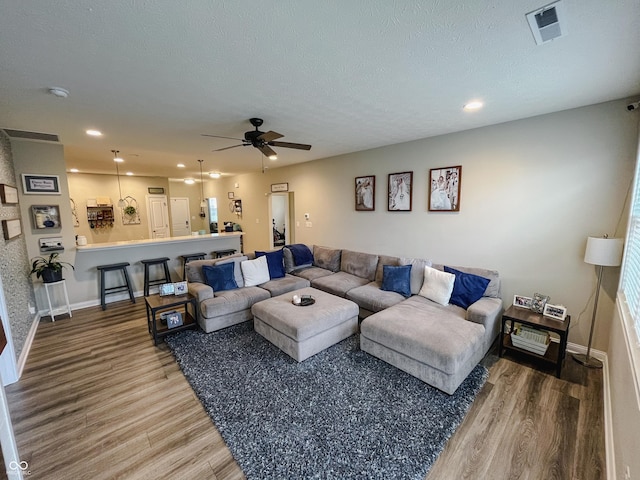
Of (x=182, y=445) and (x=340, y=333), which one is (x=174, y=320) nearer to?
(x=182, y=445)

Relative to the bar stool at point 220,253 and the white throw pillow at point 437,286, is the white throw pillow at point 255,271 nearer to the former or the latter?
the bar stool at point 220,253

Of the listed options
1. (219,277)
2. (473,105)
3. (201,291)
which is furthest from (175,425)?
(473,105)

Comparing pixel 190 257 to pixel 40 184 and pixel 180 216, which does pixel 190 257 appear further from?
pixel 180 216

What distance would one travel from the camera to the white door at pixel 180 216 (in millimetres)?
9062

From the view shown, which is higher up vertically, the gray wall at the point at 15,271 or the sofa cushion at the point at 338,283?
the gray wall at the point at 15,271

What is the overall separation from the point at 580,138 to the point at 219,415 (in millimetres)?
4356

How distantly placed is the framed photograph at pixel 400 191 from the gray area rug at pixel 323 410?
242 cm

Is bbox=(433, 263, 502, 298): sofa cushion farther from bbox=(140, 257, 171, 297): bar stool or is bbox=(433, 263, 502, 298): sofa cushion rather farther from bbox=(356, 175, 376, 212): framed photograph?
bbox=(140, 257, 171, 297): bar stool

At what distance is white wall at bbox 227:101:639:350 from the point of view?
2.67 m

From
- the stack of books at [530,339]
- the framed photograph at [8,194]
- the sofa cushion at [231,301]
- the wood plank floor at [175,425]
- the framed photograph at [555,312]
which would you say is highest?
the framed photograph at [8,194]

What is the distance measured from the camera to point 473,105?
2.66 metres

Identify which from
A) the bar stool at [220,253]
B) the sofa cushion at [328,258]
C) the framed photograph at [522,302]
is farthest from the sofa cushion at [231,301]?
the framed photograph at [522,302]

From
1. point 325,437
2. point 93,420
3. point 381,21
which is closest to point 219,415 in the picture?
point 325,437

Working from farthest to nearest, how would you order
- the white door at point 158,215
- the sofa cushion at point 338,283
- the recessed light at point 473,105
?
the white door at point 158,215
the sofa cushion at point 338,283
the recessed light at point 473,105
